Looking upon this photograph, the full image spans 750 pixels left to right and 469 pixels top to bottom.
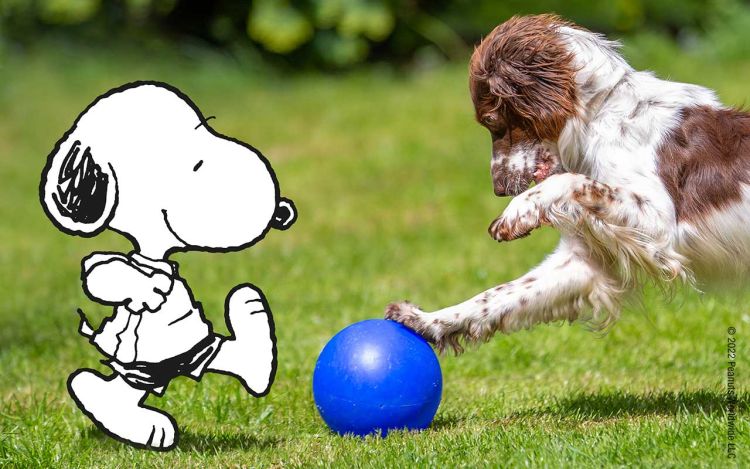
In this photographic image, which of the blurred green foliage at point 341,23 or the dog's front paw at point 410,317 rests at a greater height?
the dog's front paw at point 410,317

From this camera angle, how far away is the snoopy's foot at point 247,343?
14.5 feet

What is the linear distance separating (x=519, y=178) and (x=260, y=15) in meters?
11.0

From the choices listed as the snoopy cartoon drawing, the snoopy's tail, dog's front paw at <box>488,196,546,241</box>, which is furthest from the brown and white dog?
the snoopy's tail

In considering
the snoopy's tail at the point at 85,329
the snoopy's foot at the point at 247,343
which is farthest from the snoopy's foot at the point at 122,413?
the snoopy's foot at the point at 247,343

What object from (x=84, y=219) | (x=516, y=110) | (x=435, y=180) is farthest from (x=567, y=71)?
(x=435, y=180)

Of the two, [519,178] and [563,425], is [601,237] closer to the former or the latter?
[519,178]

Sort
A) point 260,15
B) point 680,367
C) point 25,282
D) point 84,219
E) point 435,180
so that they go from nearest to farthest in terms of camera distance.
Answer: point 84,219, point 680,367, point 25,282, point 435,180, point 260,15

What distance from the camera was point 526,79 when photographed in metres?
4.66

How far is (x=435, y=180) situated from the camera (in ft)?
37.4

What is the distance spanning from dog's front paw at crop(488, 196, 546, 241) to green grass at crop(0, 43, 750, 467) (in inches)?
29.5

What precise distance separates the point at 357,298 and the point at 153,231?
3451 millimetres

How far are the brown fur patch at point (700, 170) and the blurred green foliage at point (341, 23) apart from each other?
1096cm

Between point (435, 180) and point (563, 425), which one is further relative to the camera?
point (435, 180)

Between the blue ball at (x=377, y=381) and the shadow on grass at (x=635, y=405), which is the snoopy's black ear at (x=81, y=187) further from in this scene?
the shadow on grass at (x=635, y=405)
